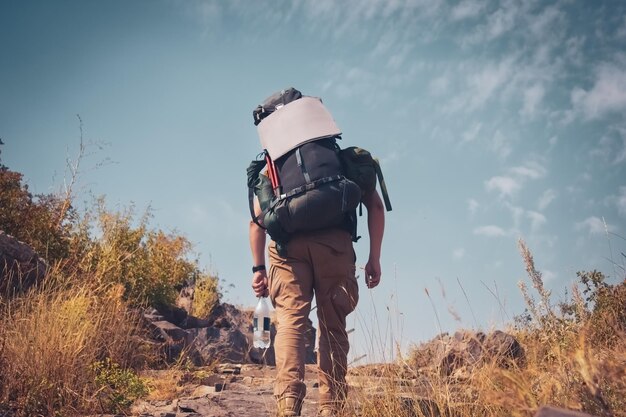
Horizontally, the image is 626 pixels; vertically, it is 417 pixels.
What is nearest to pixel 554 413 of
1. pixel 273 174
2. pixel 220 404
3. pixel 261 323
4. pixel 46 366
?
pixel 273 174

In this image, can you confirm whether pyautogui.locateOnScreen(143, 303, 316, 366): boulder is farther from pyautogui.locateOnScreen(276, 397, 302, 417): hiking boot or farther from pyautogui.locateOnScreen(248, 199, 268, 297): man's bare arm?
pyautogui.locateOnScreen(276, 397, 302, 417): hiking boot

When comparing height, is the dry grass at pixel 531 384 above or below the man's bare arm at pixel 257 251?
below

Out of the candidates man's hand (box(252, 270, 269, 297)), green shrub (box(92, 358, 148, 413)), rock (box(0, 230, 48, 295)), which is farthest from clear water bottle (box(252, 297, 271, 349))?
rock (box(0, 230, 48, 295))

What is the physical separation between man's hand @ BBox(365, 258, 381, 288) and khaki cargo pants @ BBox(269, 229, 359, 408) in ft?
0.70

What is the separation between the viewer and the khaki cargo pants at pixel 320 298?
3.82 m

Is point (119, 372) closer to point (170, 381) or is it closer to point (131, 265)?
point (170, 381)

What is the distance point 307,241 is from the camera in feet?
12.8

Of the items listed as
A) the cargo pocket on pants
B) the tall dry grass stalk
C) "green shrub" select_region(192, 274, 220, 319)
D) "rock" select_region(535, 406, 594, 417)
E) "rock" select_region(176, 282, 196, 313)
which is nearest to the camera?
"rock" select_region(535, 406, 594, 417)

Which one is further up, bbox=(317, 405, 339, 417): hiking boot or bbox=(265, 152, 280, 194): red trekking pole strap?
bbox=(265, 152, 280, 194): red trekking pole strap

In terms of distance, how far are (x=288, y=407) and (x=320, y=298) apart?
2.64ft

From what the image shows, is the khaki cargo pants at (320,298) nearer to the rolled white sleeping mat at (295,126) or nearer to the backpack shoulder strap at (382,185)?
the backpack shoulder strap at (382,185)

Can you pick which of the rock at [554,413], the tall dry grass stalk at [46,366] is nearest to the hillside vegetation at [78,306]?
the tall dry grass stalk at [46,366]

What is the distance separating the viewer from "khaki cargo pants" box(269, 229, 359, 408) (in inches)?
150

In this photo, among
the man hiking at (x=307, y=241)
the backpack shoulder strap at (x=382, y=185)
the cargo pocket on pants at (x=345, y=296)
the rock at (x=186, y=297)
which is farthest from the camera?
the rock at (x=186, y=297)
